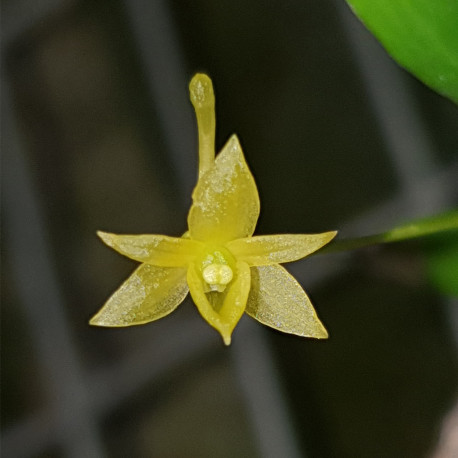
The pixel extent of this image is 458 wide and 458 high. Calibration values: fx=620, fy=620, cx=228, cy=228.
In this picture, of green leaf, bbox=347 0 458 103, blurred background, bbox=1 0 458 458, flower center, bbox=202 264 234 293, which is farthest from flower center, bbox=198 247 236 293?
blurred background, bbox=1 0 458 458

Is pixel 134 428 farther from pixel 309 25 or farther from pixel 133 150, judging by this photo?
pixel 309 25

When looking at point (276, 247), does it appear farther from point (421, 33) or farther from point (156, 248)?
point (421, 33)

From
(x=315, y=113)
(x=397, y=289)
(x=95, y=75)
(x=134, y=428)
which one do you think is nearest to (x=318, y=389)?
(x=397, y=289)

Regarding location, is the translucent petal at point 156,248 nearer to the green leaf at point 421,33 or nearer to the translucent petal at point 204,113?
the translucent petal at point 204,113

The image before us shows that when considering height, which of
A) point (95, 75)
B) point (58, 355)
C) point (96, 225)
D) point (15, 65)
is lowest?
point (58, 355)

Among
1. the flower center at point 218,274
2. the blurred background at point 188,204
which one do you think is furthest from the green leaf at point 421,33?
the blurred background at point 188,204

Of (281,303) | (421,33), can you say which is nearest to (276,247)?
(281,303)
